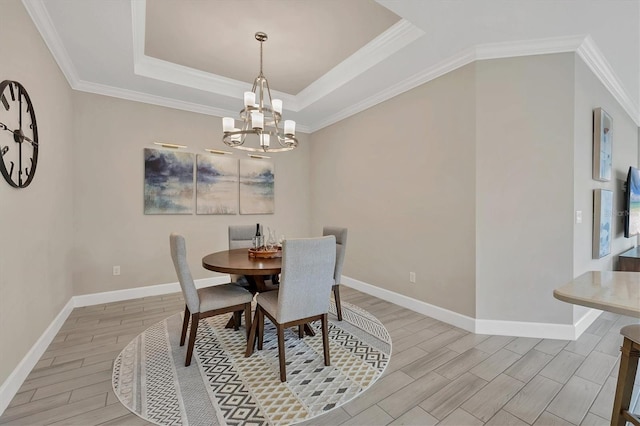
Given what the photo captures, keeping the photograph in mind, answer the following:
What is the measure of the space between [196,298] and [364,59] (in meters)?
2.91

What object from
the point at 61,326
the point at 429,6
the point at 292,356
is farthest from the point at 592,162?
the point at 61,326

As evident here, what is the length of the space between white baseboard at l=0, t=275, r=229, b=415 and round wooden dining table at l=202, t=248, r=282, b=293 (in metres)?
1.31

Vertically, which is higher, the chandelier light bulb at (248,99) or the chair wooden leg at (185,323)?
the chandelier light bulb at (248,99)

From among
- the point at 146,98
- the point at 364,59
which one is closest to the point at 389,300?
the point at 364,59

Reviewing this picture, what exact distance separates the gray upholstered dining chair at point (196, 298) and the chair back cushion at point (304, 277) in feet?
1.69

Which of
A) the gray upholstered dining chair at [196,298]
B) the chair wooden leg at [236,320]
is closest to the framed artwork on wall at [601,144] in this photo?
the gray upholstered dining chair at [196,298]

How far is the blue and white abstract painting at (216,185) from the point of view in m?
4.11

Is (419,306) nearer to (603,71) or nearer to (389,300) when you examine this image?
(389,300)

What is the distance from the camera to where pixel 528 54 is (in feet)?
8.48

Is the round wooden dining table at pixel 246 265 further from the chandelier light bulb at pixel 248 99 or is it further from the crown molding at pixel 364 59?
the crown molding at pixel 364 59

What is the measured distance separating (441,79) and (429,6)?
1.01 metres

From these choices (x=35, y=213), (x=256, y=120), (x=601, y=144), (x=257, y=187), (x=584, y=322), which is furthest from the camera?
(x=257, y=187)

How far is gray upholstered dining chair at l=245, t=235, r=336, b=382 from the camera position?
1.93m

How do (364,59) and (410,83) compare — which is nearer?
(364,59)
